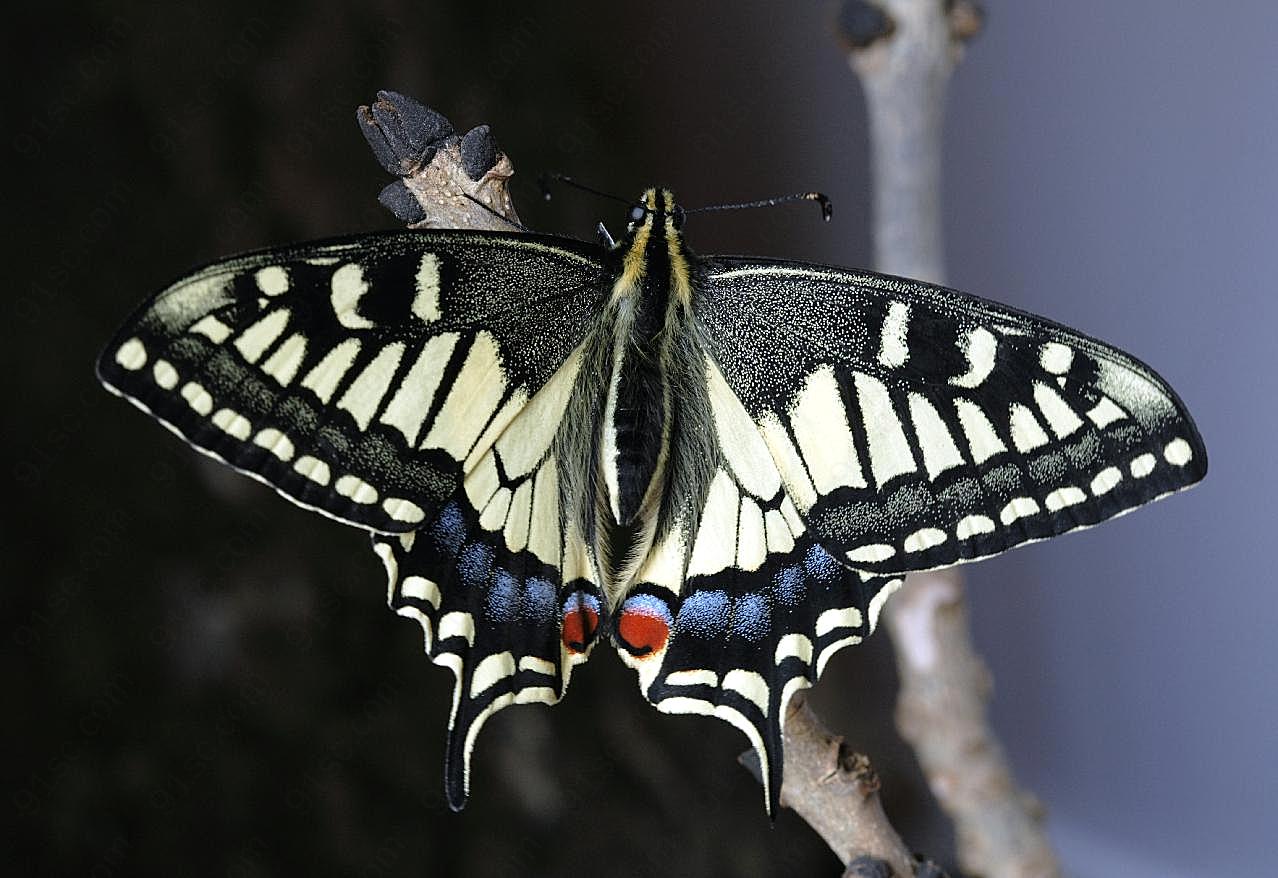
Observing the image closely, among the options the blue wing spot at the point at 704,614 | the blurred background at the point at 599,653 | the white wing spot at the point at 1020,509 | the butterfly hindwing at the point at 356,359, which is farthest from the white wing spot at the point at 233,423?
the blurred background at the point at 599,653

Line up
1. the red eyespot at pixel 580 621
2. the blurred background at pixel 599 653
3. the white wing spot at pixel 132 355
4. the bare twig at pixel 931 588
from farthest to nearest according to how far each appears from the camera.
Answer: the blurred background at pixel 599 653
the bare twig at pixel 931 588
the red eyespot at pixel 580 621
the white wing spot at pixel 132 355

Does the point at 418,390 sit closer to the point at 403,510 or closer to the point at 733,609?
the point at 403,510

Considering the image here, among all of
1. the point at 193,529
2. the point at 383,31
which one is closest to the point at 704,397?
the point at 193,529

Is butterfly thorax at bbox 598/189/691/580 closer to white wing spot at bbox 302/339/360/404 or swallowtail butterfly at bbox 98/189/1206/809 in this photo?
swallowtail butterfly at bbox 98/189/1206/809

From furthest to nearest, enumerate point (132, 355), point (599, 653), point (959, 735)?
point (599, 653), point (959, 735), point (132, 355)

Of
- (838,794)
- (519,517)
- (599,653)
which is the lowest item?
(838,794)

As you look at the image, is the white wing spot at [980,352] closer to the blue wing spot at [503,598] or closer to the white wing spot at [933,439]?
the white wing spot at [933,439]

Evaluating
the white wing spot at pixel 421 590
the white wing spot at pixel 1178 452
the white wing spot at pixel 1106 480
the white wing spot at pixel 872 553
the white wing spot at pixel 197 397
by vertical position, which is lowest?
the white wing spot at pixel 421 590

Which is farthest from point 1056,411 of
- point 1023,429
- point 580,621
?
point 580,621

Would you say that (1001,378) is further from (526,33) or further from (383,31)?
(526,33)
